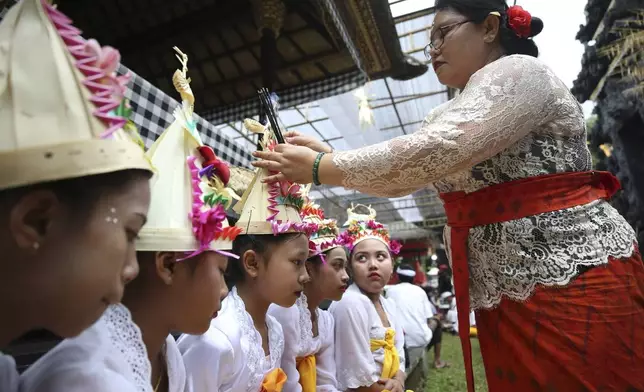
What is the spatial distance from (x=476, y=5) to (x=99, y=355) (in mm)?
1815

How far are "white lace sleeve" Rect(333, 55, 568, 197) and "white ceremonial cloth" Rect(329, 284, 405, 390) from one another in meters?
1.97

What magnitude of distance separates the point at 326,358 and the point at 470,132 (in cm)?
222

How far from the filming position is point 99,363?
94cm

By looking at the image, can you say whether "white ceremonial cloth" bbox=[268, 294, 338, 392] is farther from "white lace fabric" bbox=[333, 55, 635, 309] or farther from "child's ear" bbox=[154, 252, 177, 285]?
"child's ear" bbox=[154, 252, 177, 285]

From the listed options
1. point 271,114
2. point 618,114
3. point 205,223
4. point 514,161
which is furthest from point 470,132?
point 618,114

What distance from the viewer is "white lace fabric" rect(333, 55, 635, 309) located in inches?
59.8

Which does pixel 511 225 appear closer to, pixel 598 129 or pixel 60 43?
pixel 60 43

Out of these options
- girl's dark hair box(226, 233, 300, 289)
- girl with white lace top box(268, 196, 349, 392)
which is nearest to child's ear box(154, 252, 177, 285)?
girl's dark hair box(226, 233, 300, 289)

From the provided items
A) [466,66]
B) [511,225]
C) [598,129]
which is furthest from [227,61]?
[598,129]

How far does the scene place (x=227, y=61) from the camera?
6.07 meters

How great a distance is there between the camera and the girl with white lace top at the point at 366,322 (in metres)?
3.20

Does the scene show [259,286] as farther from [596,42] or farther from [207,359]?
[596,42]

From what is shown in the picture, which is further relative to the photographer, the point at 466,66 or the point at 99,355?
the point at 466,66

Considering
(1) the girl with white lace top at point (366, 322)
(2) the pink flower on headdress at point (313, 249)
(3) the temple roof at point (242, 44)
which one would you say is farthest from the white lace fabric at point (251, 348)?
(3) the temple roof at point (242, 44)
